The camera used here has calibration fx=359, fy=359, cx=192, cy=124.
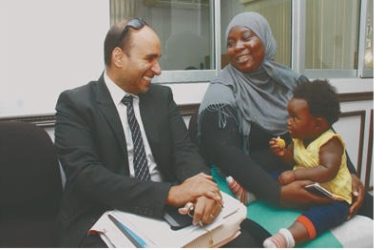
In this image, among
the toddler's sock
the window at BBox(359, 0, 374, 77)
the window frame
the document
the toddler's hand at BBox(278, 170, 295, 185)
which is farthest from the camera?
the window at BBox(359, 0, 374, 77)

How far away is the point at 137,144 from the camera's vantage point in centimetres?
105

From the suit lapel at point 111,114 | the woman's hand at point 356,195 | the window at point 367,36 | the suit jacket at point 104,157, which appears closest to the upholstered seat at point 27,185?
the suit jacket at point 104,157

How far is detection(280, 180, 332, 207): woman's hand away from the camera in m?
1.07

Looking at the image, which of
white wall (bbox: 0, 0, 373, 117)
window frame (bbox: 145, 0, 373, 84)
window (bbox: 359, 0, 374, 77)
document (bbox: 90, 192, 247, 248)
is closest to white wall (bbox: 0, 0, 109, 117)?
white wall (bbox: 0, 0, 373, 117)

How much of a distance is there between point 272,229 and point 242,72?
0.53m

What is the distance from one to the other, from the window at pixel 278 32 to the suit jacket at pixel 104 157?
21cm

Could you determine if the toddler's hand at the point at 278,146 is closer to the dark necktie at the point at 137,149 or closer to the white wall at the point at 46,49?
the dark necktie at the point at 137,149

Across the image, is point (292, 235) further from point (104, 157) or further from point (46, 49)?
point (46, 49)

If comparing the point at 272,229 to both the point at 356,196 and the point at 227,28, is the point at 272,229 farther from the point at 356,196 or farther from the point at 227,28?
the point at 227,28

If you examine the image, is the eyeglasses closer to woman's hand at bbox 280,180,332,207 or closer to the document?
the document

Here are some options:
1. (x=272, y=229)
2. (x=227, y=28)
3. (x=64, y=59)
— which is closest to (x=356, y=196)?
(x=272, y=229)

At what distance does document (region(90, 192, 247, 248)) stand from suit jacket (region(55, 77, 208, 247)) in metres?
0.03

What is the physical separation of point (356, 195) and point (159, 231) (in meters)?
0.67

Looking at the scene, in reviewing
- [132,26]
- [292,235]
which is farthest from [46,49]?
[292,235]
